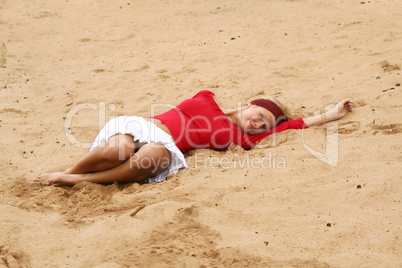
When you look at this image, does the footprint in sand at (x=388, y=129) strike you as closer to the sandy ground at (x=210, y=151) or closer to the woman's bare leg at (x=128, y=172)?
the sandy ground at (x=210, y=151)

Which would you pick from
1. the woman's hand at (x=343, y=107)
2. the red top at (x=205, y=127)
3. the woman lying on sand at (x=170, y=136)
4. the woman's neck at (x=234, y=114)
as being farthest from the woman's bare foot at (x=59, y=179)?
the woman's hand at (x=343, y=107)

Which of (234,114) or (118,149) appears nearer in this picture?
(118,149)

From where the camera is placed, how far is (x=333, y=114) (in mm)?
3824

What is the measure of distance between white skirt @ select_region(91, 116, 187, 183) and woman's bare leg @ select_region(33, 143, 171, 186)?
69 millimetres

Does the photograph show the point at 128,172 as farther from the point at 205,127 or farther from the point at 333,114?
the point at 333,114

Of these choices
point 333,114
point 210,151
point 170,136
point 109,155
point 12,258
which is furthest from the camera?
point 333,114

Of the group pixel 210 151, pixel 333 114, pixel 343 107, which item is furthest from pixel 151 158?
pixel 343 107

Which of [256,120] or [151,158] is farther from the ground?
[256,120]

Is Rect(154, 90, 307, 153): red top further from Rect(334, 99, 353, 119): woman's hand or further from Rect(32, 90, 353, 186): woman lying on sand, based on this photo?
Rect(334, 99, 353, 119): woman's hand

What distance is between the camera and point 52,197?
3082 millimetres

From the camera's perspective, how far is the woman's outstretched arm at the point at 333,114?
3823 millimetres

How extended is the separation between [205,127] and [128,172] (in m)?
0.80

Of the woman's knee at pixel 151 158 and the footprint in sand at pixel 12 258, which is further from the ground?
the woman's knee at pixel 151 158

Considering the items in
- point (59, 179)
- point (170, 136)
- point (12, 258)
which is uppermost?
point (170, 136)
